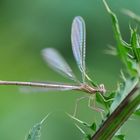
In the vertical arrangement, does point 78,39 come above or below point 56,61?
above

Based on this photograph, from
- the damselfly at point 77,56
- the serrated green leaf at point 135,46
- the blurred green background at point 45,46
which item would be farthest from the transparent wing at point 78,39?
the blurred green background at point 45,46

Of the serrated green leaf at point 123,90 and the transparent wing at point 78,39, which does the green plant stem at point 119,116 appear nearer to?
the serrated green leaf at point 123,90

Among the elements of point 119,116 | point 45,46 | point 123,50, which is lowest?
point 45,46

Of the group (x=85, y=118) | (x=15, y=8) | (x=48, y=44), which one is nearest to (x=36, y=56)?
(x=48, y=44)

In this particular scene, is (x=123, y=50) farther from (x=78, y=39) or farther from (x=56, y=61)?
(x=56, y=61)

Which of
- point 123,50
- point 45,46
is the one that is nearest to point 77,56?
point 123,50

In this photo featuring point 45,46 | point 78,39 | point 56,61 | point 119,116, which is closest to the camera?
point 119,116

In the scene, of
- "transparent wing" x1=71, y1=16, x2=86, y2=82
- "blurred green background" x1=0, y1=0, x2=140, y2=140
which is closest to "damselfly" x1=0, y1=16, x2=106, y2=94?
"transparent wing" x1=71, y1=16, x2=86, y2=82
